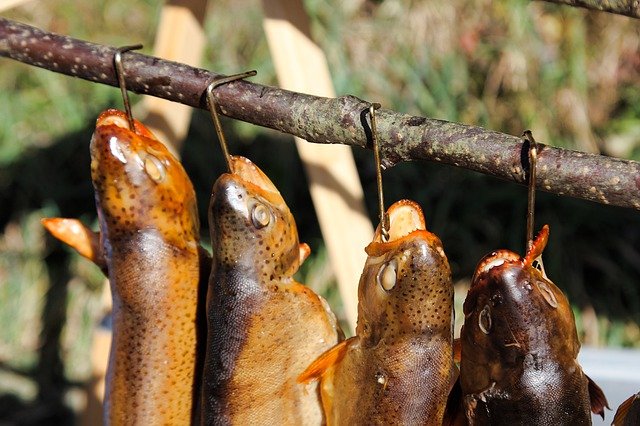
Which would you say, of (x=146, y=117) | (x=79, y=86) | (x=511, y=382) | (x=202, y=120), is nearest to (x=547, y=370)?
(x=511, y=382)

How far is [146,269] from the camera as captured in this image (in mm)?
1379

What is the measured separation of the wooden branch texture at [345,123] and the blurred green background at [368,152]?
1687mm

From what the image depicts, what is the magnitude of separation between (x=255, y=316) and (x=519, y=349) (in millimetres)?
389

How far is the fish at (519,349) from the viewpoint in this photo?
1.12 meters

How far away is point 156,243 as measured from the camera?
54.2 inches

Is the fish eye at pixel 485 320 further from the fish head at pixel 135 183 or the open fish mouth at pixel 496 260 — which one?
the fish head at pixel 135 183

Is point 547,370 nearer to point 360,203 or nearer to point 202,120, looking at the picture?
point 360,203

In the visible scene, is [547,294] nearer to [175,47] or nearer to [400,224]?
[400,224]

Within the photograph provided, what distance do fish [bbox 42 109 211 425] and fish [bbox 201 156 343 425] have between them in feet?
0.26

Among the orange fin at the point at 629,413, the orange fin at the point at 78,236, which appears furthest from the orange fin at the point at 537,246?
the orange fin at the point at 78,236

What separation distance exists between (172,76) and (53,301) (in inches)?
79.9

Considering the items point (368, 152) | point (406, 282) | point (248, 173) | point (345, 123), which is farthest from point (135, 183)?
point (368, 152)

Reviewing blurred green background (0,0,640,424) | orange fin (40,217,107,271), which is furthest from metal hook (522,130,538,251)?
blurred green background (0,0,640,424)

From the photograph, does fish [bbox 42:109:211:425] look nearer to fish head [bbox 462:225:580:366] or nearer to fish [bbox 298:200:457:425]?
fish [bbox 298:200:457:425]
